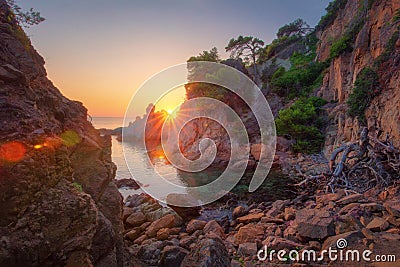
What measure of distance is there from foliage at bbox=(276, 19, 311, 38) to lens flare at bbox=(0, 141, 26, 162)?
5199cm

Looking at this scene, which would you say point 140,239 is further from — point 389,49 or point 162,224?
point 389,49

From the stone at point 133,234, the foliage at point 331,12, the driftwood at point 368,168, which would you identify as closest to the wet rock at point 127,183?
the stone at point 133,234

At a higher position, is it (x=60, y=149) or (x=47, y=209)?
(x=60, y=149)

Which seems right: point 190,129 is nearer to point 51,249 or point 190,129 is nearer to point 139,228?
point 139,228

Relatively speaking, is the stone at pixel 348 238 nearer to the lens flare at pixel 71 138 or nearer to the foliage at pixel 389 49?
the lens flare at pixel 71 138

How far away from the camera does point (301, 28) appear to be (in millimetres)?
46438

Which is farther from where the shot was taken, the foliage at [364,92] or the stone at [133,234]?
the foliage at [364,92]

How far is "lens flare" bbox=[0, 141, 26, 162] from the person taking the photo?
2.87 meters

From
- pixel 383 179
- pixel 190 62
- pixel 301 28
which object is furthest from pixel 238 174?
pixel 301 28

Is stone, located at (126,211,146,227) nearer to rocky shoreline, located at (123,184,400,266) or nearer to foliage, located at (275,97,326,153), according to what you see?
rocky shoreline, located at (123,184,400,266)

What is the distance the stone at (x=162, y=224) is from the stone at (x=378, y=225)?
6.53m

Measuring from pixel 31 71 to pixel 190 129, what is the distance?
27.9m

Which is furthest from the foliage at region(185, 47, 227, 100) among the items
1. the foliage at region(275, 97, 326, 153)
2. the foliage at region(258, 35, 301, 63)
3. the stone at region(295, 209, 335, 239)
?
the stone at region(295, 209, 335, 239)

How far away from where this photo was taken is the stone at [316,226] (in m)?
5.10
